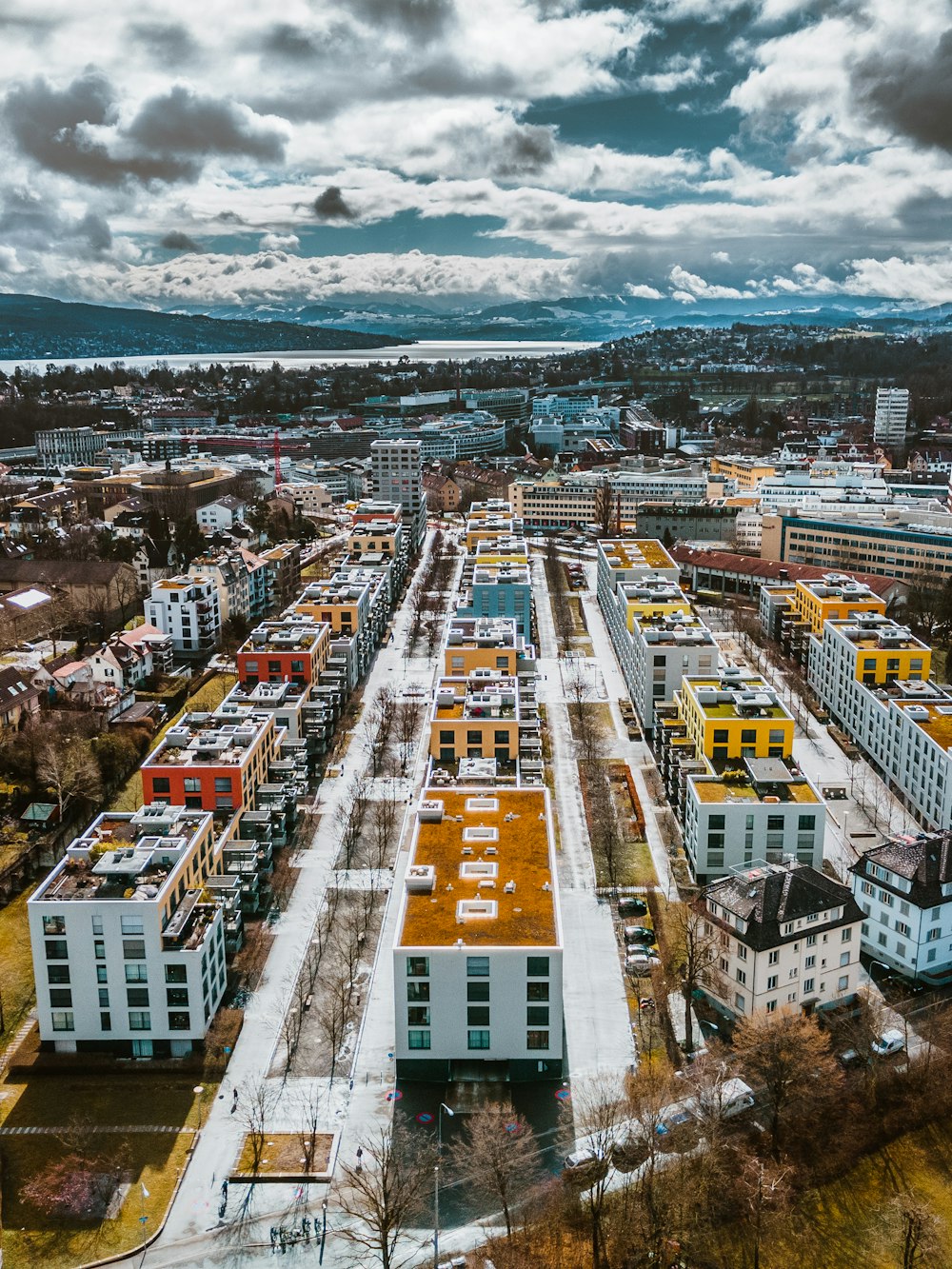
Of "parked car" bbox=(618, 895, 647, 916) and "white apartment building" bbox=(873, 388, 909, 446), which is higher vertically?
"white apartment building" bbox=(873, 388, 909, 446)

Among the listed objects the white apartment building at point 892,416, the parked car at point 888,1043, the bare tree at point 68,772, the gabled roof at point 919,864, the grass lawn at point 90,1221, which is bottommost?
the grass lawn at point 90,1221

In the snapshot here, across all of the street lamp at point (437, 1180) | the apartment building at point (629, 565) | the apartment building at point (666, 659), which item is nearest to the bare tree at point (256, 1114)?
the street lamp at point (437, 1180)

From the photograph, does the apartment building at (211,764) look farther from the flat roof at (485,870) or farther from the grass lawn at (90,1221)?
the grass lawn at (90,1221)

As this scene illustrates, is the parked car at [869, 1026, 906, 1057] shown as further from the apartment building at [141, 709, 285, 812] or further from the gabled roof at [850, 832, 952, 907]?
the apartment building at [141, 709, 285, 812]

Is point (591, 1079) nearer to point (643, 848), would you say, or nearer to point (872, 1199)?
point (872, 1199)

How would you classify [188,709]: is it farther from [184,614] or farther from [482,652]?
[482,652]

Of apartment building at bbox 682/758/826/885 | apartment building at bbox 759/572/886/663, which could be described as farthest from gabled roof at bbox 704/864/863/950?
apartment building at bbox 759/572/886/663

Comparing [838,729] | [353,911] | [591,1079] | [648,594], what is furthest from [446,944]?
[648,594]
